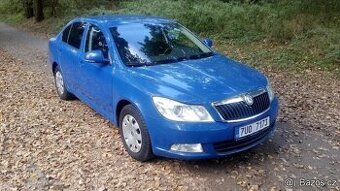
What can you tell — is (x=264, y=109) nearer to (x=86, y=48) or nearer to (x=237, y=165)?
(x=237, y=165)

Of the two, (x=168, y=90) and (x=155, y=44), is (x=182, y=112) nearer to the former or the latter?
(x=168, y=90)

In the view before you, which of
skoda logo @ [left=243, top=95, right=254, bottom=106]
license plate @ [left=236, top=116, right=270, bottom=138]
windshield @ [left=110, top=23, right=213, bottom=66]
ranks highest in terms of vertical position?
windshield @ [left=110, top=23, right=213, bottom=66]

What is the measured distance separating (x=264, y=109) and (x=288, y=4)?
9.83 metres

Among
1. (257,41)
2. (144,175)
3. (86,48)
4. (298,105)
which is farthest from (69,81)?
(257,41)

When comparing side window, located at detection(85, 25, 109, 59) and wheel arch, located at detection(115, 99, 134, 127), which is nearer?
wheel arch, located at detection(115, 99, 134, 127)

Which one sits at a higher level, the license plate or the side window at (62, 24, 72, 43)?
the side window at (62, 24, 72, 43)

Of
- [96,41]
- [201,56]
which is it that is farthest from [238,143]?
[96,41]

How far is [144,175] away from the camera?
4613 mm

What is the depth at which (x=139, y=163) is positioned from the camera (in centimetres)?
487

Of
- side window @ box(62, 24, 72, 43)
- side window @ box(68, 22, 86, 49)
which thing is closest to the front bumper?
side window @ box(68, 22, 86, 49)

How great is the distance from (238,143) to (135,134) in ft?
4.18

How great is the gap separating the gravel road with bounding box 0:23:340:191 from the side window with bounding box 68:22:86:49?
122cm

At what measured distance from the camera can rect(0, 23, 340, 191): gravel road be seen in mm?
4465

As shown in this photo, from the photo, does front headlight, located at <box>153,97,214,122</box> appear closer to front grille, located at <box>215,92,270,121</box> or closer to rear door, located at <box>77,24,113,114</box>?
front grille, located at <box>215,92,270,121</box>
